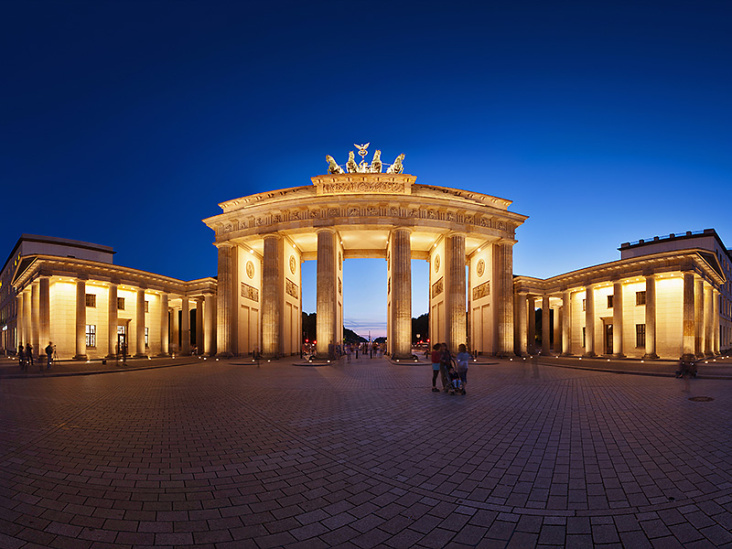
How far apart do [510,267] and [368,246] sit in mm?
15918

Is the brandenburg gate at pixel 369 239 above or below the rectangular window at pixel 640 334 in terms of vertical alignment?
above

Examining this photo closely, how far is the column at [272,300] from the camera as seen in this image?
3123cm

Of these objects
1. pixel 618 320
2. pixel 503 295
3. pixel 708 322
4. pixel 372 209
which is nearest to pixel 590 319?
pixel 618 320

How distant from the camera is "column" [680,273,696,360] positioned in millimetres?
30422

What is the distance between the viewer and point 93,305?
39312mm

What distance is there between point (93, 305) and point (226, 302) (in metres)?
17.7

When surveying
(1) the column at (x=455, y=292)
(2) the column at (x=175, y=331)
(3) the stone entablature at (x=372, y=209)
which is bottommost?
(2) the column at (x=175, y=331)

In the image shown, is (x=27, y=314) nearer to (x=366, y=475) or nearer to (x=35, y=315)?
(x=35, y=315)

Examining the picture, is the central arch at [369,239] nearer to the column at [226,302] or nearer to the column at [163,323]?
the column at [226,302]

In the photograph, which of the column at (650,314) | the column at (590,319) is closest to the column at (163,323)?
the column at (590,319)

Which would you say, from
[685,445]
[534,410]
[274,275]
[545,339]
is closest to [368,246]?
[274,275]

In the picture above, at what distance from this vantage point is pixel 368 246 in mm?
41625

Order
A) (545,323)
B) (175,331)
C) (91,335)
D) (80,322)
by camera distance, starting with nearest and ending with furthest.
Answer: (80,322) → (91,335) → (545,323) → (175,331)

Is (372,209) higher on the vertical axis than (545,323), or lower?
higher
